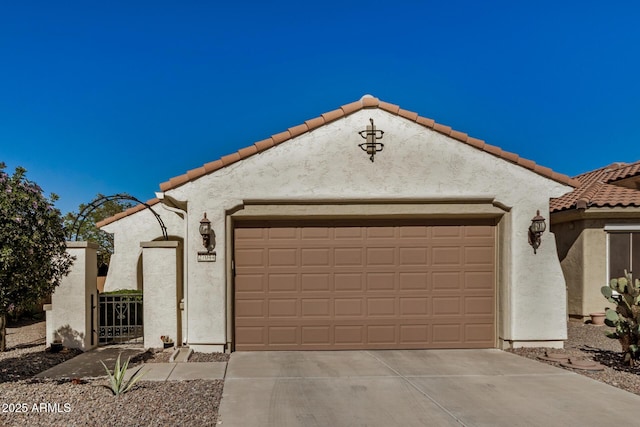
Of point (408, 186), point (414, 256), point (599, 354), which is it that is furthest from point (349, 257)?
point (599, 354)

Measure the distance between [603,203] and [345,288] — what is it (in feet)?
26.0

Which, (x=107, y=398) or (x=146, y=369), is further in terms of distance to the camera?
(x=146, y=369)

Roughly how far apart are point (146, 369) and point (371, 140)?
5571 millimetres

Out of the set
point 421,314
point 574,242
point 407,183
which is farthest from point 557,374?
point 574,242

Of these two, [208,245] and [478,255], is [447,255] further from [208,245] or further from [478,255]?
[208,245]

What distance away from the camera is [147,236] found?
46.7 feet

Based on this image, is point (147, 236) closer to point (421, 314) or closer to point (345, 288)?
point (345, 288)

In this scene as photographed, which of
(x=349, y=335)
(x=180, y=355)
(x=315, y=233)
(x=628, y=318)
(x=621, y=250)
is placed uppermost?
(x=315, y=233)

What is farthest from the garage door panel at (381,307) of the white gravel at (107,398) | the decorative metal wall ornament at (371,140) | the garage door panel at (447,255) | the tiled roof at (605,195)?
the tiled roof at (605,195)

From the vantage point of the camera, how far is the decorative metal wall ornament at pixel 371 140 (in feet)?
27.7

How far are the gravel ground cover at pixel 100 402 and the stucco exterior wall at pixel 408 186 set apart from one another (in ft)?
8.55

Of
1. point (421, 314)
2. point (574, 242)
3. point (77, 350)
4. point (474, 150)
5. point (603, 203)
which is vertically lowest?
point (77, 350)

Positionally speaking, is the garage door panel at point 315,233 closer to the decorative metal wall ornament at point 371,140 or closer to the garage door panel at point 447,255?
the decorative metal wall ornament at point 371,140

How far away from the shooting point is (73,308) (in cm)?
858
